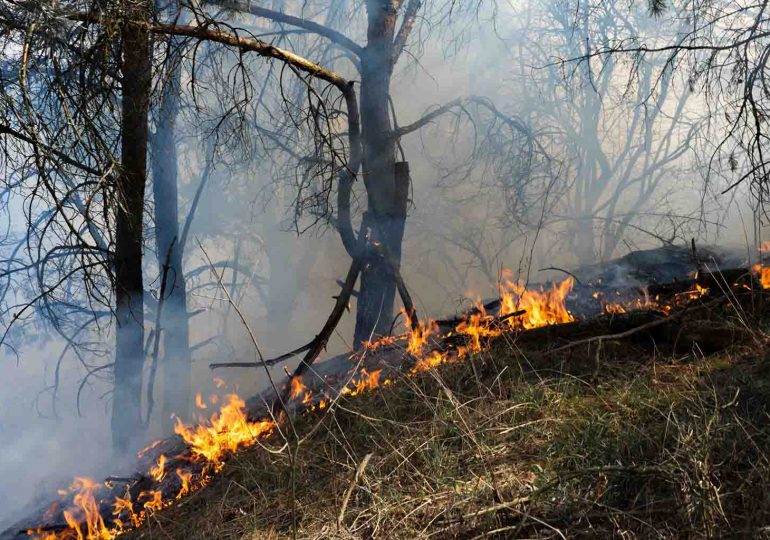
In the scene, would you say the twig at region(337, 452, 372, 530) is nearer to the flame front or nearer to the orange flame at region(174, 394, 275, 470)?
the orange flame at region(174, 394, 275, 470)

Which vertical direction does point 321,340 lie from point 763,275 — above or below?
above

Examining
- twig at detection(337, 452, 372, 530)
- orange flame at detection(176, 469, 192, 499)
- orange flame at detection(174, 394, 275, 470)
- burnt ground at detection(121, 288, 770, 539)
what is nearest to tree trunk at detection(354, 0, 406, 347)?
orange flame at detection(174, 394, 275, 470)

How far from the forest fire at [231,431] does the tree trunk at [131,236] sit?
1.32 meters

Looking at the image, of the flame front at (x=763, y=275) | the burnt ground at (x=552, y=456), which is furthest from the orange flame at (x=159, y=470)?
the flame front at (x=763, y=275)

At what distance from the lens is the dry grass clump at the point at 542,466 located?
2.32 m

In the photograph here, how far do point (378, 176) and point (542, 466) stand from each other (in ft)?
19.8

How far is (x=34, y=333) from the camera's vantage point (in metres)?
13.6

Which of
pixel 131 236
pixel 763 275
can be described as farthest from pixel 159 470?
pixel 763 275

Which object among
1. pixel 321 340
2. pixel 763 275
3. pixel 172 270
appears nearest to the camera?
pixel 763 275

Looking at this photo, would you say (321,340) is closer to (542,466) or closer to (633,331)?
(633,331)

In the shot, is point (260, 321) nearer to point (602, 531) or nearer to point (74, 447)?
point (74, 447)

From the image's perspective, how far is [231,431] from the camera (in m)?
4.90

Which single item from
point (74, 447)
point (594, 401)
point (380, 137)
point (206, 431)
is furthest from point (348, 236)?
point (74, 447)

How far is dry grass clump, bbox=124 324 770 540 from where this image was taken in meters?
2.32
